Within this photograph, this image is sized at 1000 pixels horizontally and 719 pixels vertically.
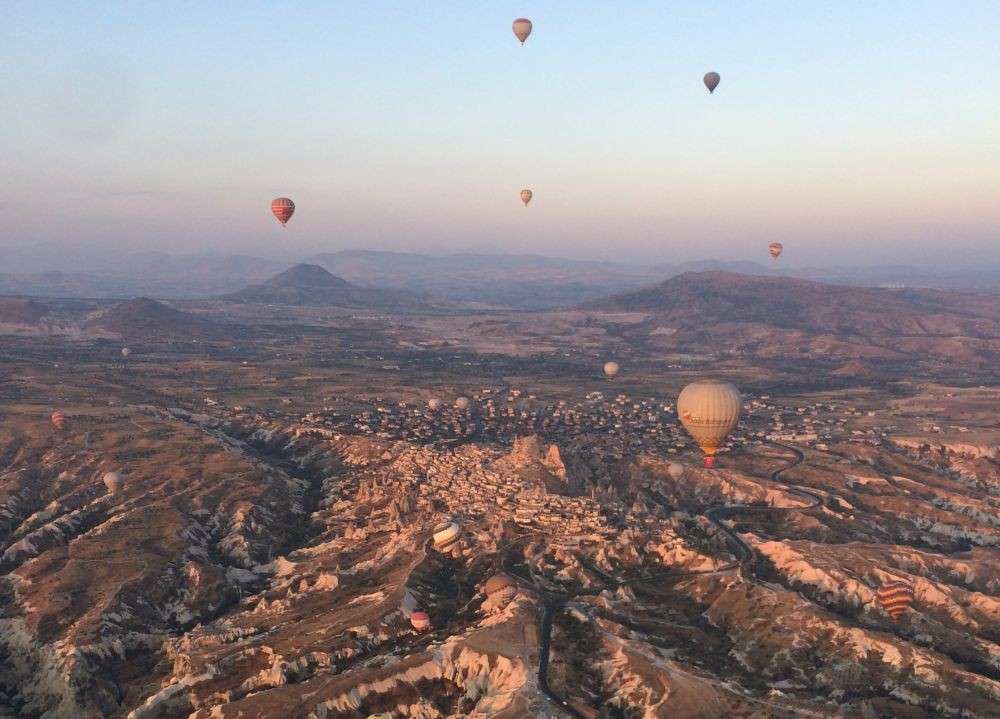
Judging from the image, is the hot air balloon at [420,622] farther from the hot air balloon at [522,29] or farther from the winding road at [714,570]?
the hot air balloon at [522,29]

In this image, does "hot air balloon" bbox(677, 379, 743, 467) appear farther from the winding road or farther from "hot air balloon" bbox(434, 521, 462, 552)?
"hot air balloon" bbox(434, 521, 462, 552)

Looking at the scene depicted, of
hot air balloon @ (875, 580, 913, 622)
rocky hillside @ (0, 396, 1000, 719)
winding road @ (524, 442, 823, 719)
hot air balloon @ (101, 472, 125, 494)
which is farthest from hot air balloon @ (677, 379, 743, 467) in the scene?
hot air balloon @ (101, 472, 125, 494)

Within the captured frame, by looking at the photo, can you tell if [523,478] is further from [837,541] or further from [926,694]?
[926,694]

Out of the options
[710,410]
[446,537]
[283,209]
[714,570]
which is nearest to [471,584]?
[446,537]

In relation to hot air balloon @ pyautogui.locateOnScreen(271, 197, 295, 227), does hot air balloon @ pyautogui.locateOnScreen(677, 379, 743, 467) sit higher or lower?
lower

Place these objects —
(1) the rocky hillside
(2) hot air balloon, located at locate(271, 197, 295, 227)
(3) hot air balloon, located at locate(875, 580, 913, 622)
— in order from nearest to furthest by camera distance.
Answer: (1) the rocky hillside
(3) hot air balloon, located at locate(875, 580, 913, 622)
(2) hot air balloon, located at locate(271, 197, 295, 227)

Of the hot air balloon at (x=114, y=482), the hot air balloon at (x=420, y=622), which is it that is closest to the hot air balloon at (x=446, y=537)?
the hot air balloon at (x=420, y=622)
